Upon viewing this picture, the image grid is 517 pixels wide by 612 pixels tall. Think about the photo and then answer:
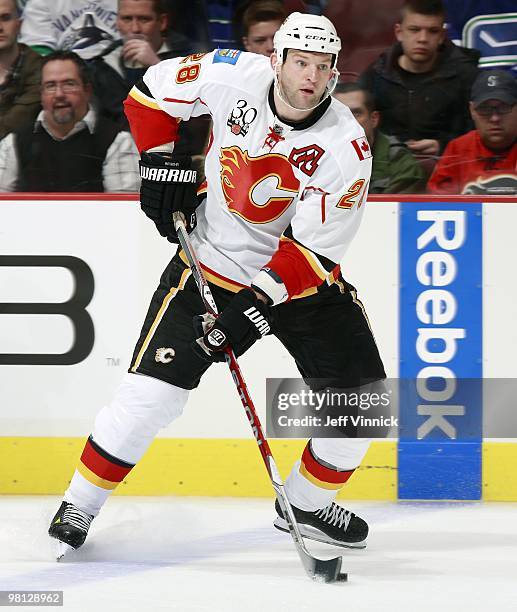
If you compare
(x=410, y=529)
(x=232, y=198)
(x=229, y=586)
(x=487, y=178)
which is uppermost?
(x=232, y=198)

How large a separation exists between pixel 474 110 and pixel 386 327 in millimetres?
700

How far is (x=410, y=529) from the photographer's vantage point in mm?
3504

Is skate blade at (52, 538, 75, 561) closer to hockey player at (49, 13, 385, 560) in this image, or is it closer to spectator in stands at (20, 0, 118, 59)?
hockey player at (49, 13, 385, 560)

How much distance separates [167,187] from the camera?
3.20 meters

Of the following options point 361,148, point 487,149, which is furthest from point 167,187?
point 487,149

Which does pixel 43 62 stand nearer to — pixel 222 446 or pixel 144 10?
pixel 144 10

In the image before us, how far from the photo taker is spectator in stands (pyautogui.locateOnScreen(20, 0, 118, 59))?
3.85 m

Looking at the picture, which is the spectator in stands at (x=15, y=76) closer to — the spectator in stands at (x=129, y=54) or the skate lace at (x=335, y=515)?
the spectator in stands at (x=129, y=54)

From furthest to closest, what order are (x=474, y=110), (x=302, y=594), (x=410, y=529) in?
(x=474, y=110) → (x=410, y=529) → (x=302, y=594)

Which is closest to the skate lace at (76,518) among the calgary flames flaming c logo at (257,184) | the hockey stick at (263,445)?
the hockey stick at (263,445)

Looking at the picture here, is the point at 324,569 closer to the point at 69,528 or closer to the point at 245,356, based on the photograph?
the point at 69,528

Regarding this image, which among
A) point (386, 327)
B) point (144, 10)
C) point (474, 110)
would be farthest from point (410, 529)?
point (144, 10)
